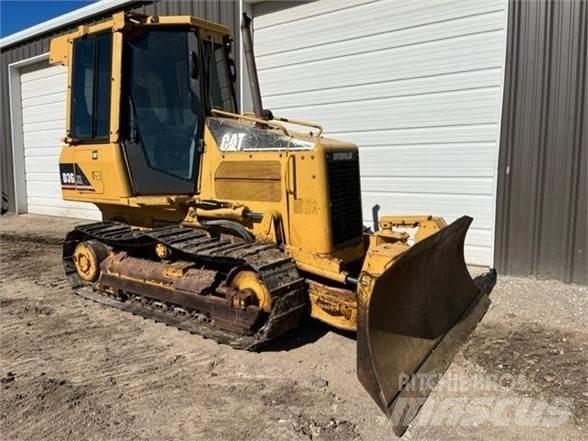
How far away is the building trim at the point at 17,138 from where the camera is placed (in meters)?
13.8

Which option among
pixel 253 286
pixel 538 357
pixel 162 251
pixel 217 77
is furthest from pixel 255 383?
pixel 217 77

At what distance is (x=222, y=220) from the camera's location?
→ 488 cm

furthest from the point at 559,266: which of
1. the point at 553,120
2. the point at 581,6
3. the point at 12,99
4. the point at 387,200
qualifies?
the point at 12,99

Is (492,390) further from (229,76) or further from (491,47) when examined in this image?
(491,47)

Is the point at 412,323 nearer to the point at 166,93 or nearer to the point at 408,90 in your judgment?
the point at 166,93

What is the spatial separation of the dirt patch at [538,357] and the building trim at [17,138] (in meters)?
12.9

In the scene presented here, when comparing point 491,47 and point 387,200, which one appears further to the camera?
point 387,200

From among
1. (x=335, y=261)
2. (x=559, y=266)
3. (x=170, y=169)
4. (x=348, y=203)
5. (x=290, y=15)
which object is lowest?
(x=559, y=266)

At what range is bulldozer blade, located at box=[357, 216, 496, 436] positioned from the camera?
3.25 m

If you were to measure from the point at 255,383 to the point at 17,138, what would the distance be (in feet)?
42.3

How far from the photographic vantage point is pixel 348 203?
4.63 m

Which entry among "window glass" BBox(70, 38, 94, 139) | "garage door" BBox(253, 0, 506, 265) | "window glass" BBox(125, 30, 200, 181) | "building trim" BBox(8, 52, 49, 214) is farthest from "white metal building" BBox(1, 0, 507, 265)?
"building trim" BBox(8, 52, 49, 214)

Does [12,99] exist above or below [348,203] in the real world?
above

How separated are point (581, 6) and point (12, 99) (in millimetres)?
13392
